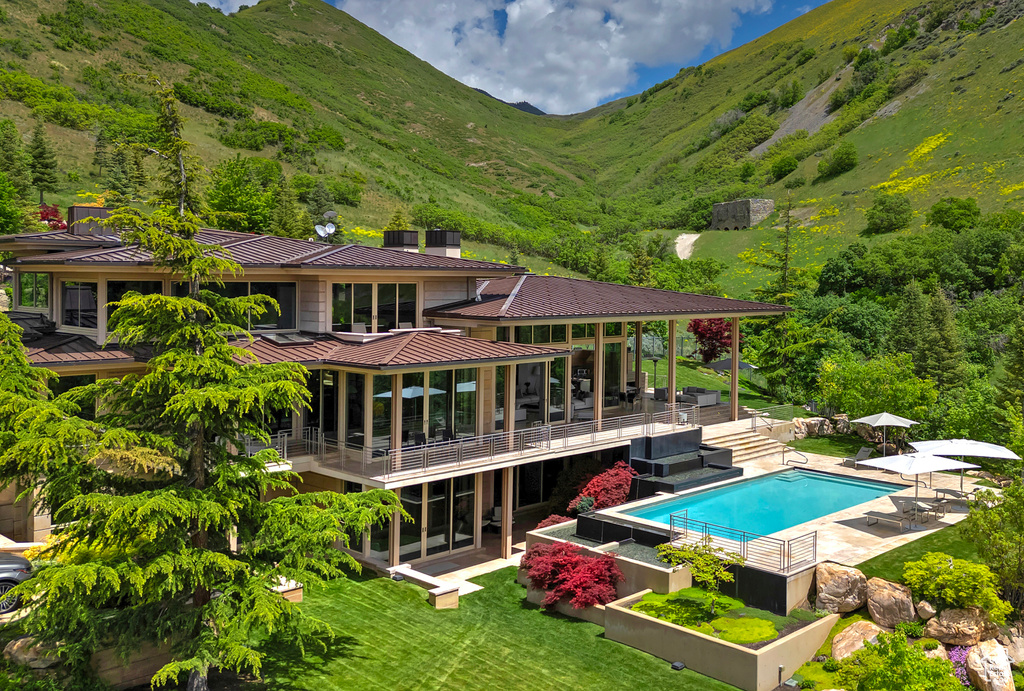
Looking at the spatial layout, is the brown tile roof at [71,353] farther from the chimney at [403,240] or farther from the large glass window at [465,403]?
the chimney at [403,240]

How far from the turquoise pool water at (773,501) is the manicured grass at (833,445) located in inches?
139

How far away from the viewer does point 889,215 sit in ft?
249

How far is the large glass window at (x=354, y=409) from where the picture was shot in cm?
2192

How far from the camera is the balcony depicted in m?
20.7

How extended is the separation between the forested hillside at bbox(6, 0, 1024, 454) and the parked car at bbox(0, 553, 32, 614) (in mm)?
7676

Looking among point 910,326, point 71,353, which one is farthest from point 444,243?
point 910,326

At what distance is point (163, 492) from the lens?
12766 millimetres

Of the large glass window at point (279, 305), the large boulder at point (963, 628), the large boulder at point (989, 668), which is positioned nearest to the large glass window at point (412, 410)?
the large glass window at point (279, 305)

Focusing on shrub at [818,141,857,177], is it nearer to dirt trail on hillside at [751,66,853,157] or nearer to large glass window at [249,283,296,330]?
dirt trail on hillside at [751,66,853,157]

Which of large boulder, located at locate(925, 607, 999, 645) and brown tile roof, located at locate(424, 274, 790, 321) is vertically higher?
brown tile roof, located at locate(424, 274, 790, 321)

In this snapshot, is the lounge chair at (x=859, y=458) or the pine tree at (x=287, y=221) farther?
the pine tree at (x=287, y=221)

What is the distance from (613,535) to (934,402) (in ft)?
51.1

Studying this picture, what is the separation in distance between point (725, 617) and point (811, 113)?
13243cm

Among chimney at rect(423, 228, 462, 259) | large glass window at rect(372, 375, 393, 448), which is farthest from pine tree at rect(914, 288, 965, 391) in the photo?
large glass window at rect(372, 375, 393, 448)
